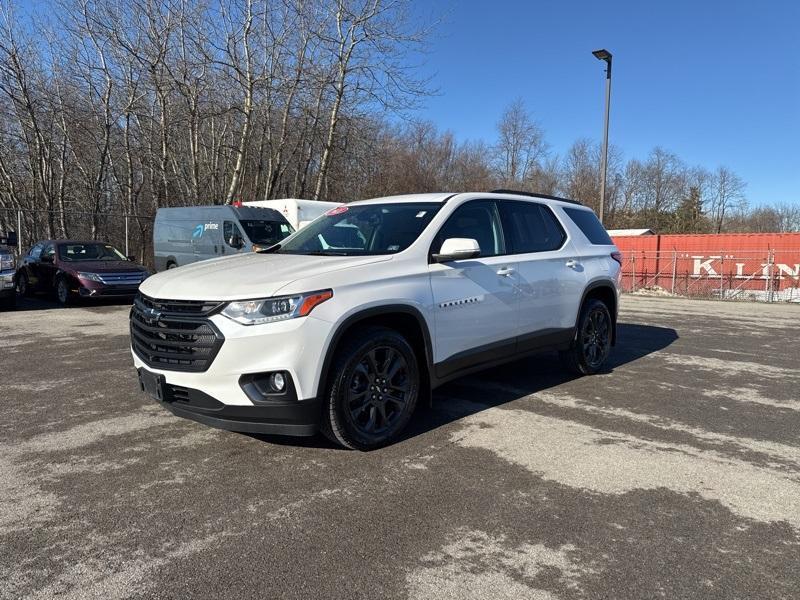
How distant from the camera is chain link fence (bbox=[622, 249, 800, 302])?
2136 cm

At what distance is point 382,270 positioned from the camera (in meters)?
3.90

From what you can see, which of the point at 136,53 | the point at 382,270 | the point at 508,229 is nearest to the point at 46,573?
the point at 382,270

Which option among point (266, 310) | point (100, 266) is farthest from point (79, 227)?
point (266, 310)

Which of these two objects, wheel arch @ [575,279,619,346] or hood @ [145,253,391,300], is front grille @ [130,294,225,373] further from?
wheel arch @ [575,279,619,346]

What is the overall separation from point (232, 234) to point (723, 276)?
20654 mm

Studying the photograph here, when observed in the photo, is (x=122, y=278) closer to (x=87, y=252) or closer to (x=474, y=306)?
(x=87, y=252)

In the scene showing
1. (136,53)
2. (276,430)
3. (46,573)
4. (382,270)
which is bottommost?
(46,573)

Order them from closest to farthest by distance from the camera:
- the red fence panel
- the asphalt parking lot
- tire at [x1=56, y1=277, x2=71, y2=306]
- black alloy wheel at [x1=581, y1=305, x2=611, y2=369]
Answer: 1. the asphalt parking lot
2. black alloy wheel at [x1=581, y1=305, x2=611, y2=369]
3. tire at [x1=56, y1=277, x2=71, y2=306]
4. the red fence panel

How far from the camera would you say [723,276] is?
77.9 feet

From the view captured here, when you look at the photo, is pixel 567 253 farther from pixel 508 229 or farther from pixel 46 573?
pixel 46 573

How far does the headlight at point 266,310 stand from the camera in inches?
133

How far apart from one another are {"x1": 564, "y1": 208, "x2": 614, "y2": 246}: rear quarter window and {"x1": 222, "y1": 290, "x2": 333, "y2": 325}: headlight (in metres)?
3.77

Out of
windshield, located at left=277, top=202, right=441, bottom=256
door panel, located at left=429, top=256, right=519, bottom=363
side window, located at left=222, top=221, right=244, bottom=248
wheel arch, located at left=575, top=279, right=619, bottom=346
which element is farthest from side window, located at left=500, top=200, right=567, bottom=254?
side window, located at left=222, top=221, right=244, bottom=248

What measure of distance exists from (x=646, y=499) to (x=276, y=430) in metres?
2.28
